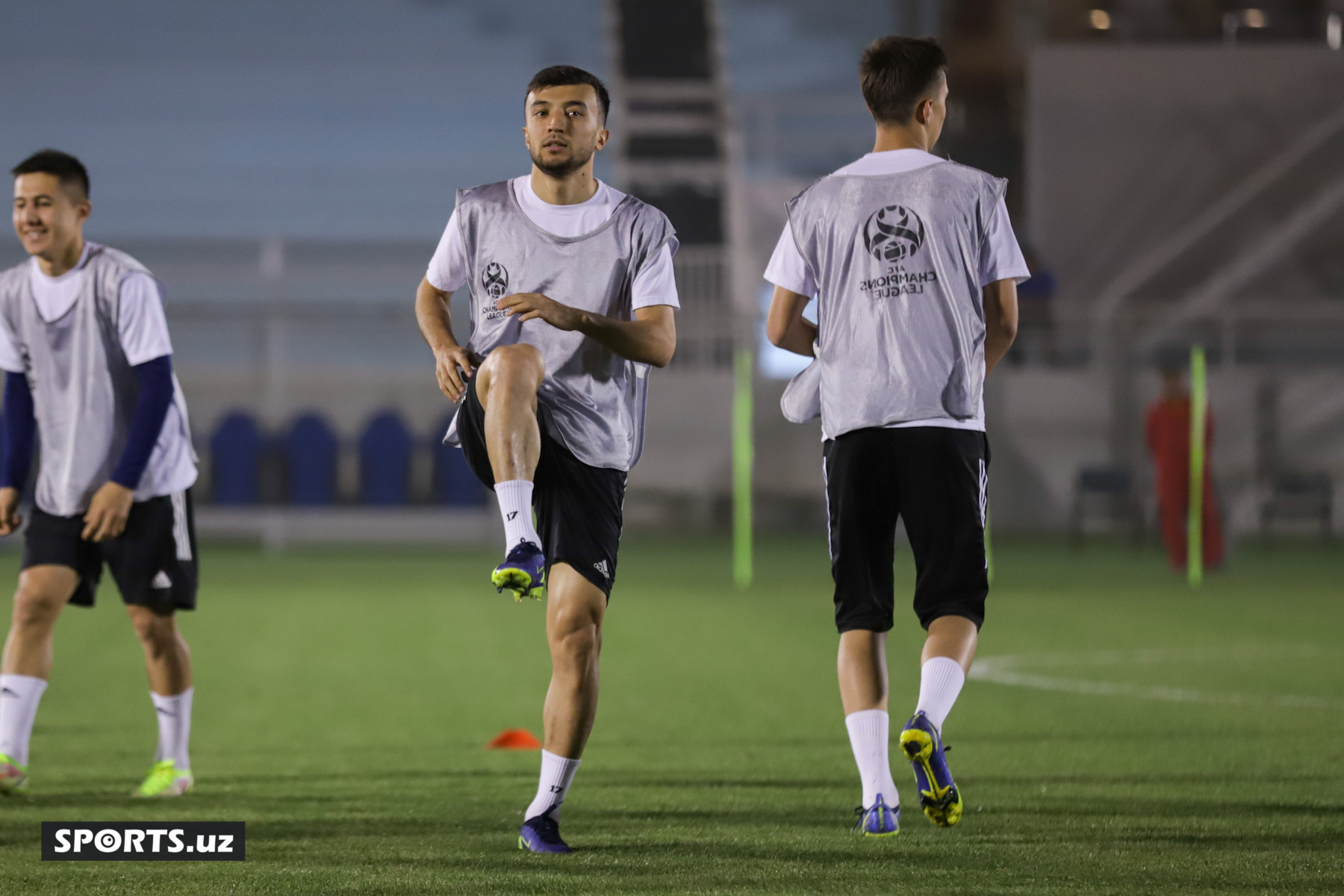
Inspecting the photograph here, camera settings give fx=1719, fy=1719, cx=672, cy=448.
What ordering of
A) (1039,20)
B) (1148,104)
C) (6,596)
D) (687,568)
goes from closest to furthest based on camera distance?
(6,596) → (687,568) → (1148,104) → (1039,20)

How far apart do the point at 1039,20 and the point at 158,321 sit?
22637 millimetres

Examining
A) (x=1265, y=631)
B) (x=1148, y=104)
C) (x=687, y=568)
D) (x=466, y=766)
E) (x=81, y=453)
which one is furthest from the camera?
(x=1148, y=104)

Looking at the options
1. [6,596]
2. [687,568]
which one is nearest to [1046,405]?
[687,568]

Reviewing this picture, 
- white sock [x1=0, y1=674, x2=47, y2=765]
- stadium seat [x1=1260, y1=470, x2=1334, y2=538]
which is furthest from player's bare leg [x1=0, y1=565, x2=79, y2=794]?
stadium seat [x1=1260, y1=470, x2=1334, y2=538]

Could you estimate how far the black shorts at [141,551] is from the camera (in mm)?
5113

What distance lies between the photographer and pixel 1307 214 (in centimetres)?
2233

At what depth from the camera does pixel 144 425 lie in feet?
16.3

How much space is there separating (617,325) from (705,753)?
7.74 ft

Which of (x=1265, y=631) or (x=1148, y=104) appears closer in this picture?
(x=1265, y=631)

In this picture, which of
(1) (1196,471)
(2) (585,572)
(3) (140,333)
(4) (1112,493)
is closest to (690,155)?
(4) (1112,493)

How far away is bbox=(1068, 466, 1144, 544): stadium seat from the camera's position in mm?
19109

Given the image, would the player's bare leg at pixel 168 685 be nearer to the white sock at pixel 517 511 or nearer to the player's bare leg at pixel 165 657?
the player's bare leg at pixel 165 657

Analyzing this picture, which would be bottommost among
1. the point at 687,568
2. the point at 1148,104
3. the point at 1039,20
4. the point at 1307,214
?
the point at 687,568

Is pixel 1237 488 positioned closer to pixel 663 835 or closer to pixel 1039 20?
pixel 1039 20
